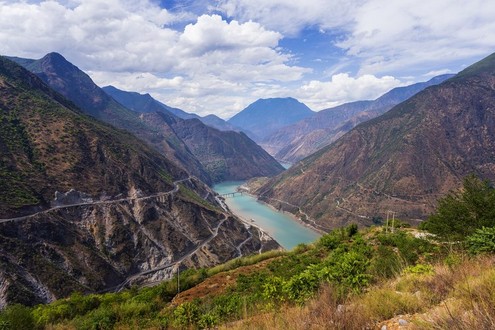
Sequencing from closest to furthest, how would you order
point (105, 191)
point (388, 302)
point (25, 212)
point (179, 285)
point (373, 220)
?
point (388, 302) → point (179, 285) → point (25, 212) → point (105, 191) → point (373, 220)

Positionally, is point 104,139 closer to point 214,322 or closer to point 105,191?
point 105,191

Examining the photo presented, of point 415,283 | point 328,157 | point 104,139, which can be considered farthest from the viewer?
point 328,157

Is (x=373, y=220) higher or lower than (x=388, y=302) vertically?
lower

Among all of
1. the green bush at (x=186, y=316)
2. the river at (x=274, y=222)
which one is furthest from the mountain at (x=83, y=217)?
the green bush at (x=186, y=316)

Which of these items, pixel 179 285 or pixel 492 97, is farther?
pixel 492 97

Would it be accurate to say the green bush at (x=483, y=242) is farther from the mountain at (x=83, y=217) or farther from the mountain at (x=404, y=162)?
the mountain at (x=404, y=162)

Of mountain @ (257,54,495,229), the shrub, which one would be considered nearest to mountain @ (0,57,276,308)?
the shrub

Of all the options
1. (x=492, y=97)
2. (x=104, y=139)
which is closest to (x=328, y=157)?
(x=492, y=97)

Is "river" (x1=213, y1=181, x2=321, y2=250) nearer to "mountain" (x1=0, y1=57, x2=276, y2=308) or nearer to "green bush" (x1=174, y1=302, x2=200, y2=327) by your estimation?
"mountain" (x1=0, y1=57, x2=276, y2=308)

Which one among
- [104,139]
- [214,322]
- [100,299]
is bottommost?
[100,299]
